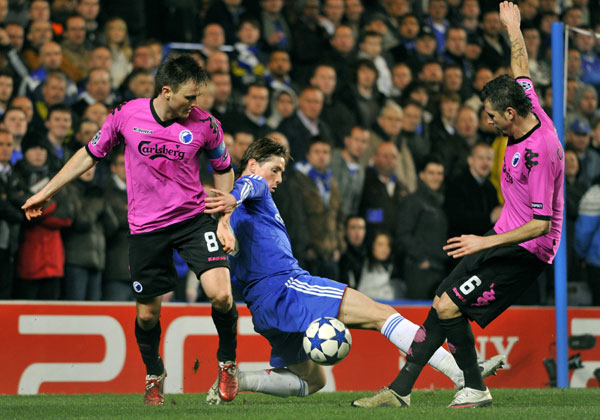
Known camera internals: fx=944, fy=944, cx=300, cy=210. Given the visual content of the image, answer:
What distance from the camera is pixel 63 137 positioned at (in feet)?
29.9

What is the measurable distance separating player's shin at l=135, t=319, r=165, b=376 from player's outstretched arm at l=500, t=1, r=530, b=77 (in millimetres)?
3018

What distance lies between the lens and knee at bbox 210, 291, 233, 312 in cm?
604

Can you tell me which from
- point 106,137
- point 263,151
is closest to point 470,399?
point 263,151

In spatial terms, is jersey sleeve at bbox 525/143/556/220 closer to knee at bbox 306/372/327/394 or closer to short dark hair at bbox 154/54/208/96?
knee at bbox 306/372/327/394

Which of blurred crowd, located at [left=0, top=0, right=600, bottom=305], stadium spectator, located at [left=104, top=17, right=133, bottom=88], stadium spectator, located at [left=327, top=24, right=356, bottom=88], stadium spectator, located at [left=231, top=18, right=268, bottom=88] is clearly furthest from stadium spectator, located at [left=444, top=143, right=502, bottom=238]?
stadium spectator, located at [left=104, top=17, right=133, bottom=88]

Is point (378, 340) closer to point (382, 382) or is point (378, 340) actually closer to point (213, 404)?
point (382, 382)

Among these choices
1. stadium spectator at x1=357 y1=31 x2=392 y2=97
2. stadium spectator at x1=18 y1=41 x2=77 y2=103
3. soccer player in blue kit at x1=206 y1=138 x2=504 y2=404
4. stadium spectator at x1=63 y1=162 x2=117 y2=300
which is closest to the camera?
soccer player in blue kit at x1=206 y1=138 x2=504 y2=404

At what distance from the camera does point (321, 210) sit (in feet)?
33.1

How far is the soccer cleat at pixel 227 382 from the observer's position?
6.18 metres

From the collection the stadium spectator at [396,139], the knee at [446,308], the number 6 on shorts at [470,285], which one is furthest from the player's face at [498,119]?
the stadium spectator at [396,139]

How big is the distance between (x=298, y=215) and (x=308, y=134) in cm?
130

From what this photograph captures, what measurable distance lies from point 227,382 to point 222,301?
1.82ft

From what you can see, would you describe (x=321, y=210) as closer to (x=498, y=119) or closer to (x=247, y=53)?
(x=247, y=53)

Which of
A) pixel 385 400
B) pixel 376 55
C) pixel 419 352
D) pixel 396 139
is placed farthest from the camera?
pixel 376 55
